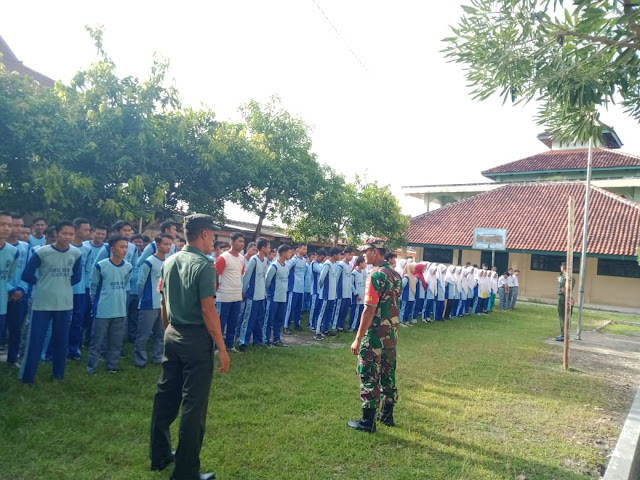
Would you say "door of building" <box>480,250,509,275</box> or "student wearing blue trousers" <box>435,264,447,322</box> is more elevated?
"door of building" <box>480,250,509,275</box>

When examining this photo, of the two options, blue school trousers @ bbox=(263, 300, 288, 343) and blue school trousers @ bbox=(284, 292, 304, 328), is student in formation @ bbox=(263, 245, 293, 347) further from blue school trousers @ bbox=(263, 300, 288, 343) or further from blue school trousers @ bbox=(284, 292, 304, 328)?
blue school trousers @ bbox=(284, 292, 304, 328)

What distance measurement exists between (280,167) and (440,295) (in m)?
7.61

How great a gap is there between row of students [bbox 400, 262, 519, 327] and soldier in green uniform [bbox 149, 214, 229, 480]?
872 centimetres

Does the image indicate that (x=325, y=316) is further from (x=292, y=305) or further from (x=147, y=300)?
(x=147, y=300)

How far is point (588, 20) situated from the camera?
5066mm

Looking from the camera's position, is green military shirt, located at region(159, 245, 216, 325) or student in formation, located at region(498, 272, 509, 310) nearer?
green military shirt, located at region(159, 245, 216, 325)

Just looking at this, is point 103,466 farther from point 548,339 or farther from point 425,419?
point 548,339

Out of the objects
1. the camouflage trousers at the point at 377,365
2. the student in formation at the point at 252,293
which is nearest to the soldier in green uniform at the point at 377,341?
the camouflage trousers at the point at 377,365

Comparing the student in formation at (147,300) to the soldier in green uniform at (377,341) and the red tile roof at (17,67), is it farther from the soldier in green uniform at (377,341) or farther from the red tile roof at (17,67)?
the red tile roof at (17,67)

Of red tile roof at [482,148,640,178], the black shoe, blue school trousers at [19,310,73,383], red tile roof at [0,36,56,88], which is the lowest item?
the black shoe

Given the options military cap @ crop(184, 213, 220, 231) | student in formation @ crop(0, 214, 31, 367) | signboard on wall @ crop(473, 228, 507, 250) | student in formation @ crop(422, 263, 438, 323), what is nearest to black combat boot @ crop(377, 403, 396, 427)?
military cap @ crop(184, 213, 220, 231)

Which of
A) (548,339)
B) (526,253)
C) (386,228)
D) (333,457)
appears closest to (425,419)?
(333,457)

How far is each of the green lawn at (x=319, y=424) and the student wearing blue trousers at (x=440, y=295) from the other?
264 inches

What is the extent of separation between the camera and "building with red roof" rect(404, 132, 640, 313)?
22.8 metres
